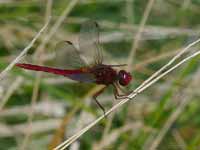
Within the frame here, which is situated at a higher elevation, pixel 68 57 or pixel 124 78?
pixel 68 57

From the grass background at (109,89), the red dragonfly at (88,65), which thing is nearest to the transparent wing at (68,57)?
the red dragonfly at (88,65)

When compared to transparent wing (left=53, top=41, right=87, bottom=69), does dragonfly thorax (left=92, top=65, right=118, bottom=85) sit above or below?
below

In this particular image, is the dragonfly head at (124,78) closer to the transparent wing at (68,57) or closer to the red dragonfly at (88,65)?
the red dragonfly at (88,65)

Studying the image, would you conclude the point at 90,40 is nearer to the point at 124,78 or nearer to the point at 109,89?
the point at 124,78

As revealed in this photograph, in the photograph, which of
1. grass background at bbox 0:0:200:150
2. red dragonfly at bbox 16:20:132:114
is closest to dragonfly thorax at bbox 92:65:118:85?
red dragonfly at bbox 16:20:132:114

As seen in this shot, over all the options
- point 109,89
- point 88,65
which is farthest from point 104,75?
point 109,89

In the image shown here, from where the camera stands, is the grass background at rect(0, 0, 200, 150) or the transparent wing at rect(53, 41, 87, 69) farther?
the grass background at rect(0, 0, 200, 150)

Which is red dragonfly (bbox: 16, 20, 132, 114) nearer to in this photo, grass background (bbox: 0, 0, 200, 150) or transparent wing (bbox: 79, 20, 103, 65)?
transparent wing (bbox: 79, 20, 103, 65)
